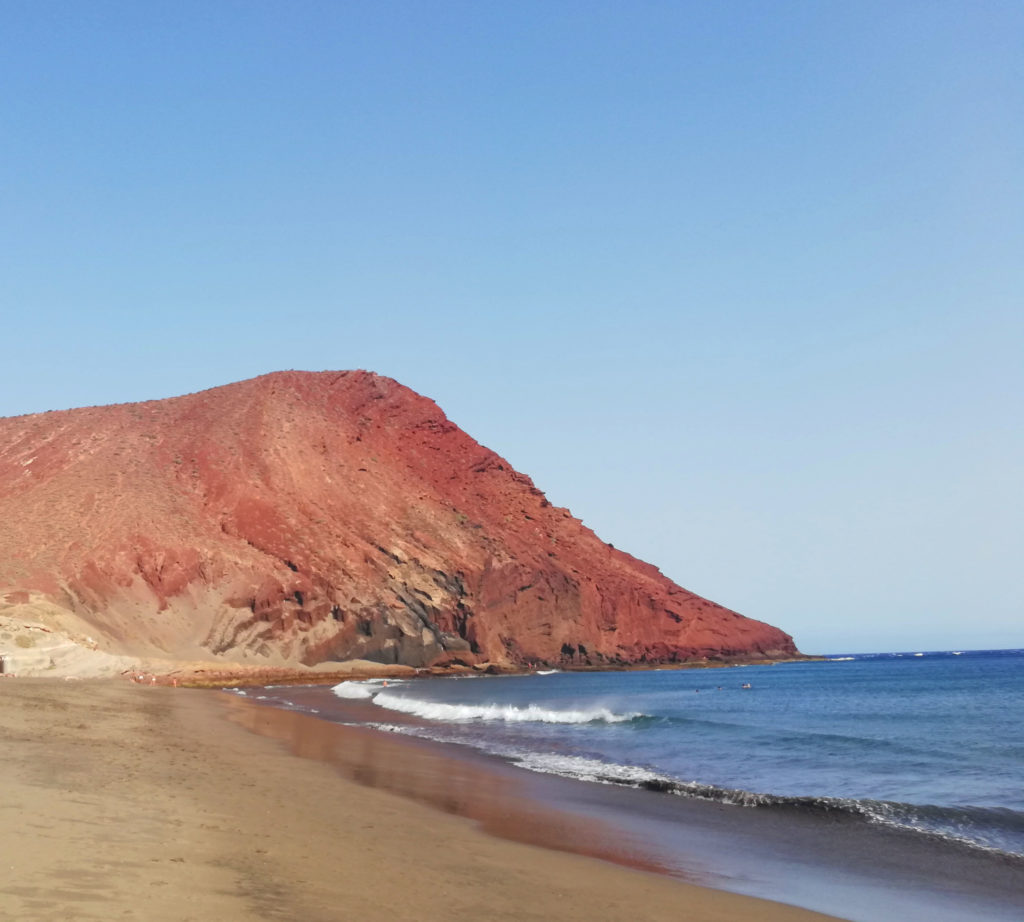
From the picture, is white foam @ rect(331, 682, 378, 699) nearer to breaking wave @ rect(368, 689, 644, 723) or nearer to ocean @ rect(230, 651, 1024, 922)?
ocean @ rect(230, 651, 1024, 922)

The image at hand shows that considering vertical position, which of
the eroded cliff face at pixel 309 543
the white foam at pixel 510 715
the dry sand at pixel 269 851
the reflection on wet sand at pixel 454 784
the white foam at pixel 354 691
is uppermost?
the eroded cliff face at pixel 309 543

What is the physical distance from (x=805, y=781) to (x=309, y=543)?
63468 mm

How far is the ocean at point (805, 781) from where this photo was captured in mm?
11188

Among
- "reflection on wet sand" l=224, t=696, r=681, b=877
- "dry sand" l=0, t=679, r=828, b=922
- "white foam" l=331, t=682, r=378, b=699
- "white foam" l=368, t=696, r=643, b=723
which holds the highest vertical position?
"dry sand" l=0, t=679, r=828, b=922

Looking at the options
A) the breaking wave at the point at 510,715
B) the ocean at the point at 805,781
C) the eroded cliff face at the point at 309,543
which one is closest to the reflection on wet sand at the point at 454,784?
the ocean at the point at 805,781

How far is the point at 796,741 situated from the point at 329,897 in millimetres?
21467

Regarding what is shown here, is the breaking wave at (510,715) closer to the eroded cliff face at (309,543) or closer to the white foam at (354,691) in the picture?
the white foam at (354,691)

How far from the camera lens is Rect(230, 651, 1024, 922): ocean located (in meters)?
11.2

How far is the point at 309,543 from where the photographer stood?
7800 centimetres

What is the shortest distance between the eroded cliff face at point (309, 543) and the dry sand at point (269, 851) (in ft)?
143

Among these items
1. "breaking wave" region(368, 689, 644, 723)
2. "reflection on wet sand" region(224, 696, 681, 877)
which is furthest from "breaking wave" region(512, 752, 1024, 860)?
"breaking wave" region(368, 689, 644, 723)

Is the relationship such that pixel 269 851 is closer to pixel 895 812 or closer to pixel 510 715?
pixel 895 812

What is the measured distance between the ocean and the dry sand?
68.9 inches

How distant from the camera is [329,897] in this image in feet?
25.7
